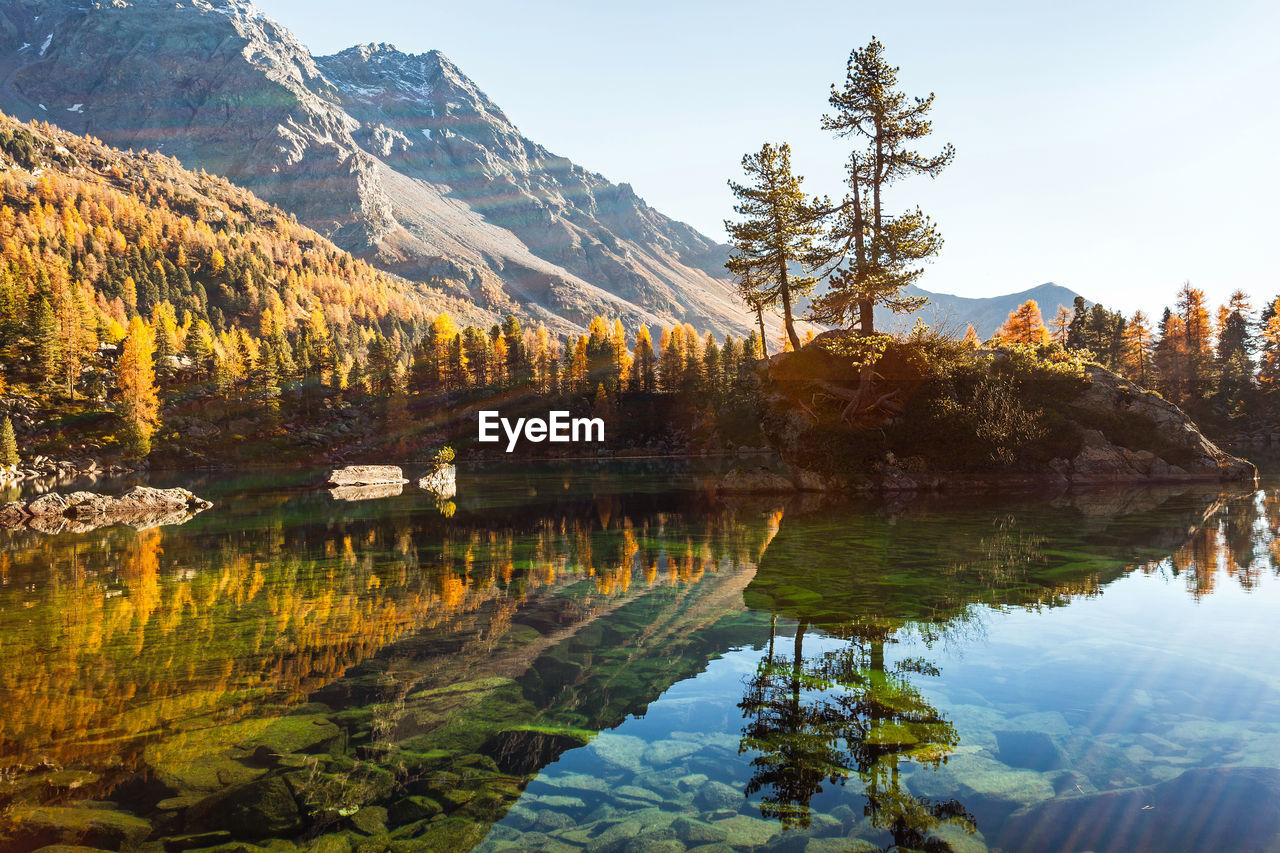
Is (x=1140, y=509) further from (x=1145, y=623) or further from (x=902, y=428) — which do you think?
(x=1145, y=623)

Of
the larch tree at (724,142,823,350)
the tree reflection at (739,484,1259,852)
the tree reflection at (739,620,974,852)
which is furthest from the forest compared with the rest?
the tree reflection at (739,620,974,852)

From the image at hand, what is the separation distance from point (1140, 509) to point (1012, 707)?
21169mm

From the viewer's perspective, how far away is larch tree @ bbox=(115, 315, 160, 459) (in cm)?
7975

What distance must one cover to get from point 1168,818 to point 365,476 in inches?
2422

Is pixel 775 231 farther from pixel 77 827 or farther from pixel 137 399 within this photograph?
pixel 137 399

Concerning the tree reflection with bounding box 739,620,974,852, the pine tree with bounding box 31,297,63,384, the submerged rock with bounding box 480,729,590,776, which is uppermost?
the pine tree with bounding box 31,297,63,384

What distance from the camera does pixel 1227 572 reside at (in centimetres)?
1354

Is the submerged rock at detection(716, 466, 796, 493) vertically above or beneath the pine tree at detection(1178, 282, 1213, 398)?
beneath

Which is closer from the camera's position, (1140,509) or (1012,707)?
(1012,707)

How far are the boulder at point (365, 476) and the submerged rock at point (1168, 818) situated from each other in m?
57.3

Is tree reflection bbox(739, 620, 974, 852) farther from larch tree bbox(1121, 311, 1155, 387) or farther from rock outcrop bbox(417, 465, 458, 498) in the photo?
larch tree bbox(1121, 311, 1155, 387)

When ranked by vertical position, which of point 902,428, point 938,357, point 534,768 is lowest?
point 534,768

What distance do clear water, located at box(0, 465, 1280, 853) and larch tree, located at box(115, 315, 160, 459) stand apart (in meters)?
77.4

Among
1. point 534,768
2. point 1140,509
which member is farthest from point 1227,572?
point 534,768
